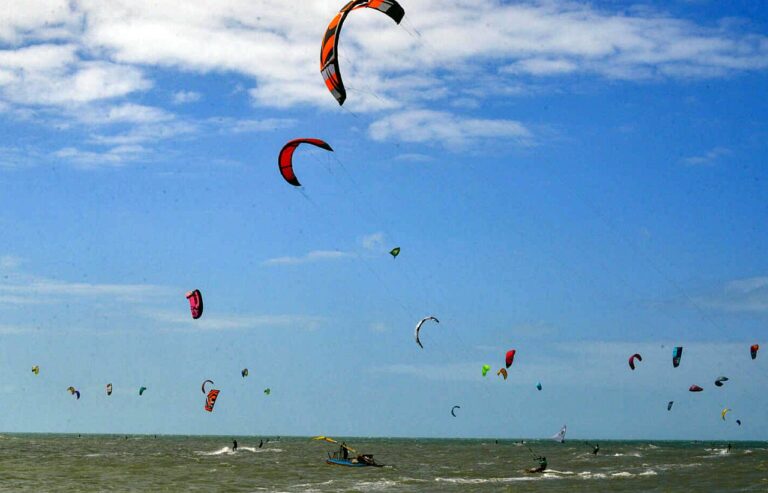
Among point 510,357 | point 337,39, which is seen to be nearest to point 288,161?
point 337,39

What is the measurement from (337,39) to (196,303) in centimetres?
1329

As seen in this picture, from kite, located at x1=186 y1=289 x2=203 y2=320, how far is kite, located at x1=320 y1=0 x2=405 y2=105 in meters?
12.0

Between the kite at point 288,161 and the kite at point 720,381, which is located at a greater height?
the kite at point 288,161

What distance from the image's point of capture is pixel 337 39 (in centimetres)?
2038

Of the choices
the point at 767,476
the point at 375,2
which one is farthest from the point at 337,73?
the point at 767,476

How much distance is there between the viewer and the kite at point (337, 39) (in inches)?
769

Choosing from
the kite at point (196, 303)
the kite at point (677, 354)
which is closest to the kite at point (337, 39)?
the kite at point (196, 303)

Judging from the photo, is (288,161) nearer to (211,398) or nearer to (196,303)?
(196,303)

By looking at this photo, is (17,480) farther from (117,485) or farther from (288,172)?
(288,172)

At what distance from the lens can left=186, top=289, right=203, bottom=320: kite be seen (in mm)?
29992

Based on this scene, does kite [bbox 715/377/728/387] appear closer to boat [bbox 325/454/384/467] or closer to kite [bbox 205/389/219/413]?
boat [bbox 325/454/384/467]

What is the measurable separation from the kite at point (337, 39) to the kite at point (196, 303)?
474 inches

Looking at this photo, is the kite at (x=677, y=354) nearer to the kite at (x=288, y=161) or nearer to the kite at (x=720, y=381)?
the kite at (x=720, y=381)

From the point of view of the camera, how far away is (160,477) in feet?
133
